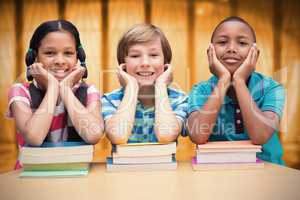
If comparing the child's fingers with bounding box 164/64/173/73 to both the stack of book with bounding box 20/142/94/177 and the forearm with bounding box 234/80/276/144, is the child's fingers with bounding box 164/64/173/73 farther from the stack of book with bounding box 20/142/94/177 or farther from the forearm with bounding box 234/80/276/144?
the stack of book with bounding box 20/142/94/177

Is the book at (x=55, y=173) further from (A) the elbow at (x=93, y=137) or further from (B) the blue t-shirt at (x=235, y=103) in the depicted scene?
(B) the blue t-shirt at (x=235, y=103)

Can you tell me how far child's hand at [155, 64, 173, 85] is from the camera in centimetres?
148

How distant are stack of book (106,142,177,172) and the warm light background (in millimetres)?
245

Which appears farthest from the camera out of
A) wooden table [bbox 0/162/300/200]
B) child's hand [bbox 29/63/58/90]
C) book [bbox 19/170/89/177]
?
child's hand [bbox 29/63/58/90]

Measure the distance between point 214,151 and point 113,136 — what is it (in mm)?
406

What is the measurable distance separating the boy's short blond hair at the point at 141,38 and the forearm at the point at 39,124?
0.38m

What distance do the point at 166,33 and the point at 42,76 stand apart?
59 cm

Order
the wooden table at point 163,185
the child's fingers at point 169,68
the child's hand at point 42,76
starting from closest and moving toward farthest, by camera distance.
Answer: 1. the wooden table at point 163,185
2. the child's hand at point 42,76
3. the child's fingers at point 169,68

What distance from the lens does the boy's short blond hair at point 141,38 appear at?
1.51m

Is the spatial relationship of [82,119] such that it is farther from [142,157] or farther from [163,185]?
[163,185]

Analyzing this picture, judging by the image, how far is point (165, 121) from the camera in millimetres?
1405

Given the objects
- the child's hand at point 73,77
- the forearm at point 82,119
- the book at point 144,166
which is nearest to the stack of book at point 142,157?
the book at point 144,166

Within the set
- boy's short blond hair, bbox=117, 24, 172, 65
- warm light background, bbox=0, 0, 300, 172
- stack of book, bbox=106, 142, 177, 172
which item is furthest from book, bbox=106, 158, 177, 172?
boy's short blond hair, bbox=117, 24, 172, 65

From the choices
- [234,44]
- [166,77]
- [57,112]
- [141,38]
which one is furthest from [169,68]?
[57,112]
